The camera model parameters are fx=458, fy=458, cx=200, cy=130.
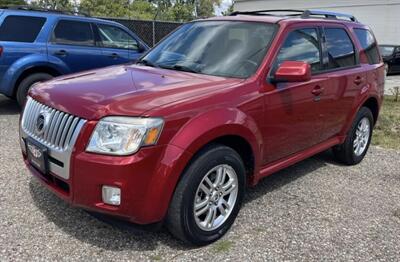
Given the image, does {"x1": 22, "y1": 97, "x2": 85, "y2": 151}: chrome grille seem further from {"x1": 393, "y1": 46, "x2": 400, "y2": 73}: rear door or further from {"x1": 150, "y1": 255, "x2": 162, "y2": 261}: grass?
{"x1": 393, "y1": 46, "x2": 400, "y2": 73}: rear door

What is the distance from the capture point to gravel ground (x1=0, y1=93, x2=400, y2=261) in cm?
339

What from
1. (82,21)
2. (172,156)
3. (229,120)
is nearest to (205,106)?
(229,120)

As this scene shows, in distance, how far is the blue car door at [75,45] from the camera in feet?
26.4

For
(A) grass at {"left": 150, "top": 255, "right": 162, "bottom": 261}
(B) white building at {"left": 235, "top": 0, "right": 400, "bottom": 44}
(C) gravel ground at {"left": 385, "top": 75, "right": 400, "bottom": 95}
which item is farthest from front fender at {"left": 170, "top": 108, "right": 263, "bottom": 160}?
(B) white building at {"left": 235, "top": 0, "right": 400, "bottom": 44}

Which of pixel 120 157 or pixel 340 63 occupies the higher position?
pixel 340 63

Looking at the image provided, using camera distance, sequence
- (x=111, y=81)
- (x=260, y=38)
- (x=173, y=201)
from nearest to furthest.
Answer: (x=173, y=201) < (x=111, y=81) < (x=260, y=38)

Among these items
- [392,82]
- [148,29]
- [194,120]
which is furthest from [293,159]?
[392,82]

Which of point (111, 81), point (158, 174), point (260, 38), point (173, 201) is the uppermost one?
point (260, 38)

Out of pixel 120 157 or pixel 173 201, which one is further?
pixel 173 201

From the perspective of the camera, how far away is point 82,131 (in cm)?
307

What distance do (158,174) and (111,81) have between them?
1.04m

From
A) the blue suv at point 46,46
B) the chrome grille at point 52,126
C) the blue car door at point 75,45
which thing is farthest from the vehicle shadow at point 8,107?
the chrome grille at point 52,126

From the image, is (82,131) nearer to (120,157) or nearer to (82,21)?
(120,157)

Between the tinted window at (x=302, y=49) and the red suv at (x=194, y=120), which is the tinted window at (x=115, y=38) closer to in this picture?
the red suv at (x=194, y=120)
